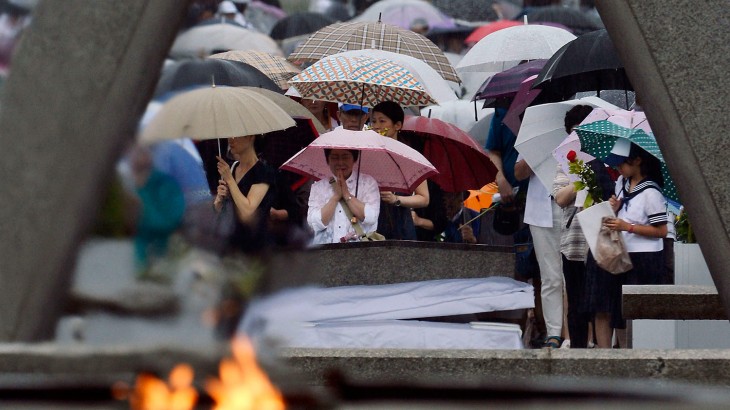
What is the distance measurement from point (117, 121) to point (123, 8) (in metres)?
0.43

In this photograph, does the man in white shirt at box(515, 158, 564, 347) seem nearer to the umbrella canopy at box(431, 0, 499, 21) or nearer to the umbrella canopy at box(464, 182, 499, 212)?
the umbrella canopy at box(464, 182, 499, 212)

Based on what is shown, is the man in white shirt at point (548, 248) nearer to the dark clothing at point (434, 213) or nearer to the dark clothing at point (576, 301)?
the dark clothing at point (576, 301)

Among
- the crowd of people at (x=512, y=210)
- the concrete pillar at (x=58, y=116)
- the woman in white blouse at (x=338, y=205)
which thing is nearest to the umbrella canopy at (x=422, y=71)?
the crowd of people at (x=512, y=210)

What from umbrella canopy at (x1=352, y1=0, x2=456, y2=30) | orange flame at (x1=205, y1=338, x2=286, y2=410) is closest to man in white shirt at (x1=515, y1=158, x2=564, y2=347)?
orange flame at (x1=205, y1=338, x2=286, y2=410)

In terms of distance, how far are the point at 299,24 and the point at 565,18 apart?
342 centimetres

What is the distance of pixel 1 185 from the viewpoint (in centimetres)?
490

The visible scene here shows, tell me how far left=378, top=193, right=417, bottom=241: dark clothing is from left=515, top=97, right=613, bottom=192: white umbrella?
122 cm

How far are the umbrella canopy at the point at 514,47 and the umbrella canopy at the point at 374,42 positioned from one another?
35 cm

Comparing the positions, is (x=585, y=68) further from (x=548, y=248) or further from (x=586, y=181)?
(x=548, y=248)

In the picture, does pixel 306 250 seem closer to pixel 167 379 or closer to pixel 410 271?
pixel 167 379

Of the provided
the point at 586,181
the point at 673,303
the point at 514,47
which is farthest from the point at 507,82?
the point at 673,303

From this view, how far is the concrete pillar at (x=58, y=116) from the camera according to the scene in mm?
4828

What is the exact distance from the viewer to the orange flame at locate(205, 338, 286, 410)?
12.0ft

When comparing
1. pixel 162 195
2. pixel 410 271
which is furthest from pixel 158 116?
pixel 410 271
